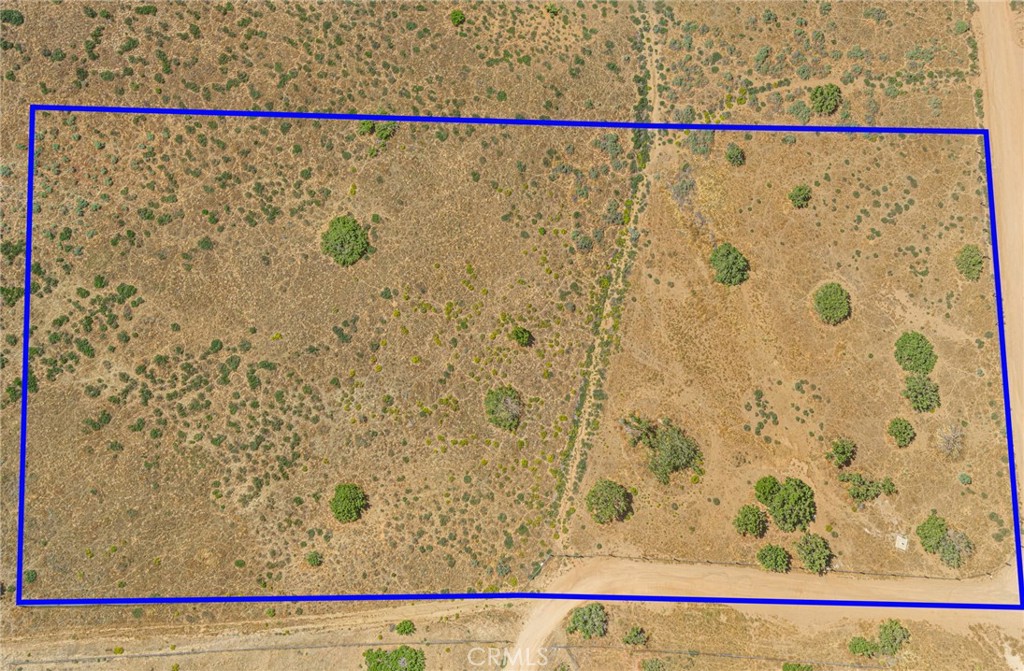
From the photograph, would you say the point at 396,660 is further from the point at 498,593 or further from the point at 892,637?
the point at 892,637

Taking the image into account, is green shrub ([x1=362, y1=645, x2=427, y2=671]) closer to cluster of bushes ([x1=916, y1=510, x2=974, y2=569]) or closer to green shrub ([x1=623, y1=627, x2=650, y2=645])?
green shrub ([x1=623, y1=627, x2=650, y2=645])

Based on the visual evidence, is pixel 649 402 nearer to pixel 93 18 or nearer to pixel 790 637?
pixel 790 637

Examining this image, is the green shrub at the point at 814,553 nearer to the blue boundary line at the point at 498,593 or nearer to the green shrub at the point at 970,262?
the blue boundary line at the point at 498,593

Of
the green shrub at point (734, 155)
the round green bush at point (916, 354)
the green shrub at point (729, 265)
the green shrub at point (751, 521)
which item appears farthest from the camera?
the green shrub at point (734, 155)

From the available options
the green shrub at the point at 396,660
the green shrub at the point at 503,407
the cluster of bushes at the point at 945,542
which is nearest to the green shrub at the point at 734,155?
the green shrub at the point at 503,407

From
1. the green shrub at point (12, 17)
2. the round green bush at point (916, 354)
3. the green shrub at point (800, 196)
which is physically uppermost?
the green shrub at point (12, 17)

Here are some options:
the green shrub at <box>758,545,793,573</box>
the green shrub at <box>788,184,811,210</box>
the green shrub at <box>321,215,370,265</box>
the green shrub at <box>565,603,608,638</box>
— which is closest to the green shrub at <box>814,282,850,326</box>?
the green shrub at <box>788,184,811,210</box>

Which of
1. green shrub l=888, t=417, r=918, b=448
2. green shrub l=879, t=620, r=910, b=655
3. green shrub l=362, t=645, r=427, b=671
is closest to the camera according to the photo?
green shrub l=362, t=645, r=427, b=671
